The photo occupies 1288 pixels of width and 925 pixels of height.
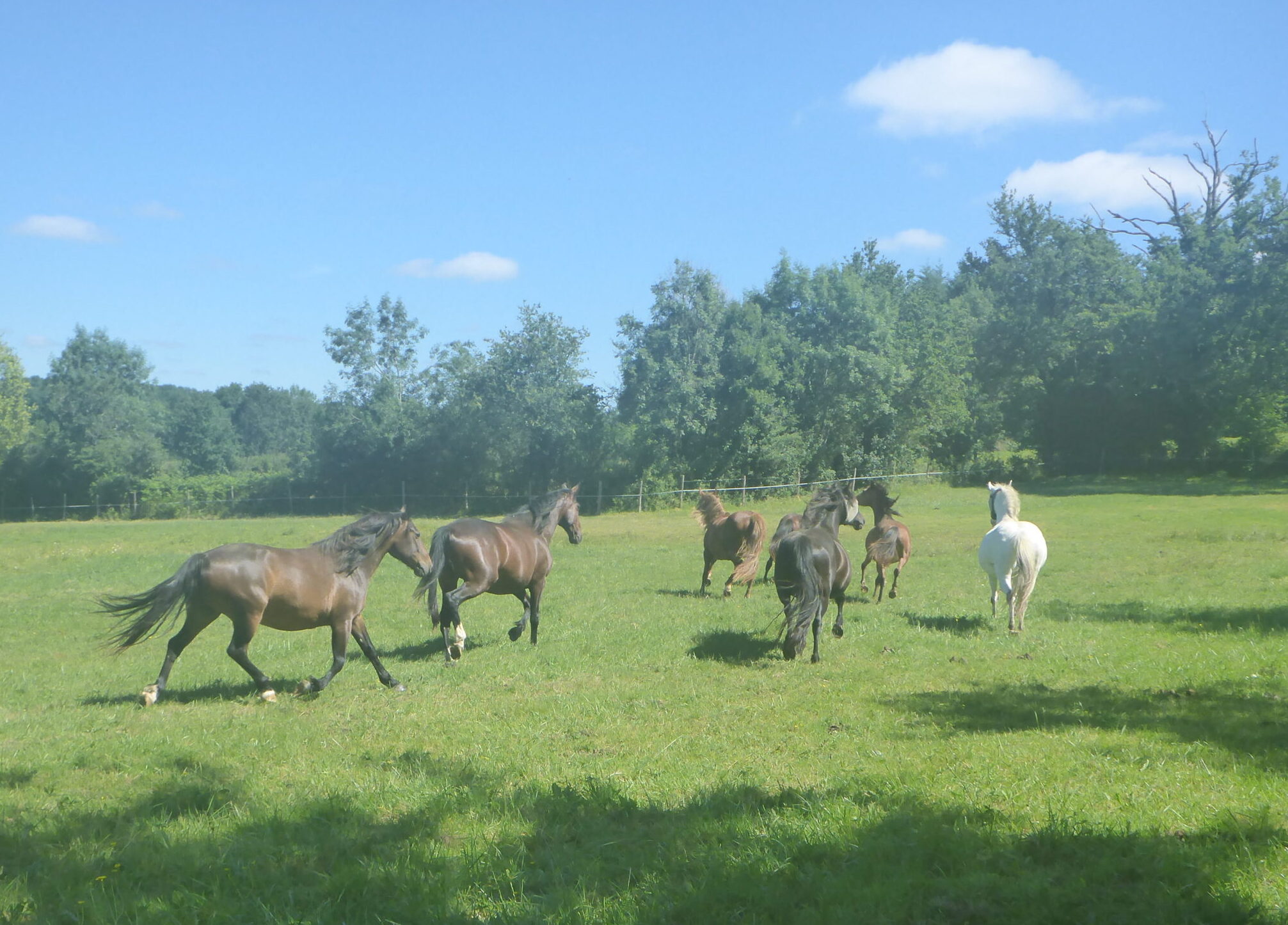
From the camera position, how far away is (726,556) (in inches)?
622

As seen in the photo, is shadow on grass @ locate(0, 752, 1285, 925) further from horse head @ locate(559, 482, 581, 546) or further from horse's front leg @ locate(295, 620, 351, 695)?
horse head @ locate(559, 482, 581, 546)

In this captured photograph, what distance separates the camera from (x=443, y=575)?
36.9ft

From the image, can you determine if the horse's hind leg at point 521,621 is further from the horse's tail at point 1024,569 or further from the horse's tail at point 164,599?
the horse's tail at point 1024,569

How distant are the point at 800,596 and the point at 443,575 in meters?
4.22

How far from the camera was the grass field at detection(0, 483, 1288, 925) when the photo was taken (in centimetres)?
422

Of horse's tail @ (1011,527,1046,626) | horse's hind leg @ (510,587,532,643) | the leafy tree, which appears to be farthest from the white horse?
the leafy tree

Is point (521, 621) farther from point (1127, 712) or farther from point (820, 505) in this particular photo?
point (1127, 712)

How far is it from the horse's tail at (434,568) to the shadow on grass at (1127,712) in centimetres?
518

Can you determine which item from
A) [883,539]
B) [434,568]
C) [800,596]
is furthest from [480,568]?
[883,539]

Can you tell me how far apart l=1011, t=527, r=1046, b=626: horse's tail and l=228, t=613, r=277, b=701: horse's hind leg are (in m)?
8.65

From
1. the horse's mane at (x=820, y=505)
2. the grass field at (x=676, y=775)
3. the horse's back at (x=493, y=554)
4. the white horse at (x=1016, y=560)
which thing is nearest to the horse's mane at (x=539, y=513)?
the horse's back at (x=493, y=554)

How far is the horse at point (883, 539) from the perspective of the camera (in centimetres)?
1473

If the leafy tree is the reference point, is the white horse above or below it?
below

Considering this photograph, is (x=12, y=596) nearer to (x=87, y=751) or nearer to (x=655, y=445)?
(x=87, y=751)
